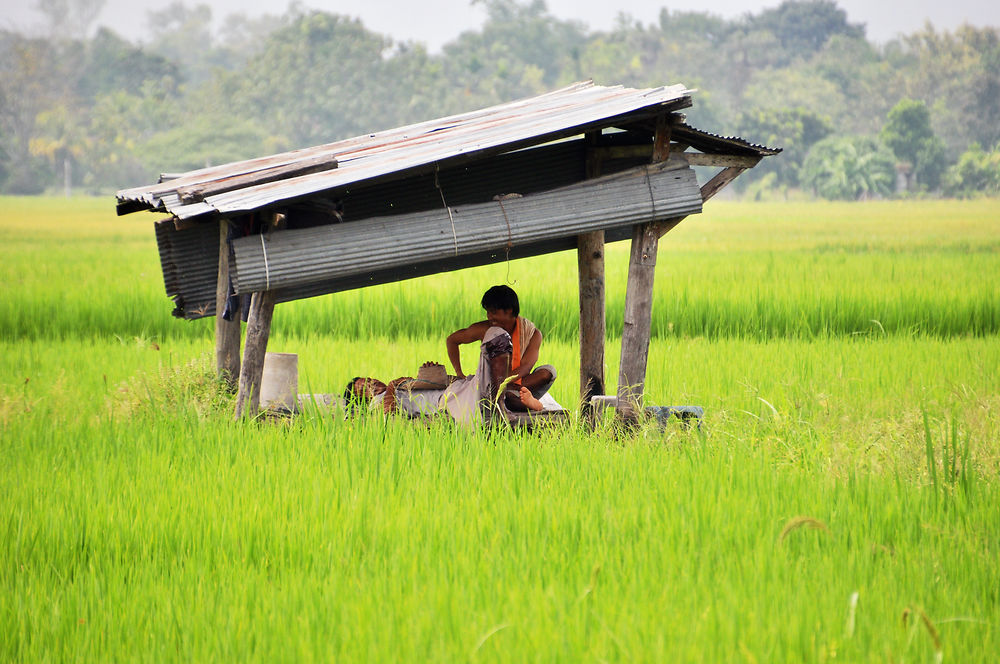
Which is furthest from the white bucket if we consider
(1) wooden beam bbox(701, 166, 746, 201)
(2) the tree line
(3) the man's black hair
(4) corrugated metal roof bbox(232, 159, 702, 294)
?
(2) the tree line

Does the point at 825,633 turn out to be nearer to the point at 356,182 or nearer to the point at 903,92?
the point at 356,182

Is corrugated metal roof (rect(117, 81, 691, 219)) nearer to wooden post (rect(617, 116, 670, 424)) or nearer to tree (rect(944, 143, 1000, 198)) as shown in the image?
wooden post (rect(617, 116, 670, 424))

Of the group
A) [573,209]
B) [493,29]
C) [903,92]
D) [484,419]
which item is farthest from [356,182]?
[493,29]

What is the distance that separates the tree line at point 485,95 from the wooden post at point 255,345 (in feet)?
128

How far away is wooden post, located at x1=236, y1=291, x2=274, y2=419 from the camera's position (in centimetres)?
516

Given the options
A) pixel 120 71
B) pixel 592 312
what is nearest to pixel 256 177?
pixel 592 312

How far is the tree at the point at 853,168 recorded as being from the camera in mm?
41062

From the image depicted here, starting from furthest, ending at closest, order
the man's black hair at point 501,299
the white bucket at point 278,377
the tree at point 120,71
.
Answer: the tree at point 120,71 < the white bucket at point 278,377 < the man's black hair at point 501,299

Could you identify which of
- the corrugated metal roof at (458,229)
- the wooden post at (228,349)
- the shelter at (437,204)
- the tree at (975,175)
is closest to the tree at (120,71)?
the tree at (975,175)

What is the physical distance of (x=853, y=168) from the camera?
4128 cm

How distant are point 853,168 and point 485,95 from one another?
869 inches

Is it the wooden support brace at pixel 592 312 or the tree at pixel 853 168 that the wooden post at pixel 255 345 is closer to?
the wooden support brace at pixel 592 312

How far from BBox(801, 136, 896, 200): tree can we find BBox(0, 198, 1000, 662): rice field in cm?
3568

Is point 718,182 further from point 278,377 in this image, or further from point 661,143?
point 278,377
